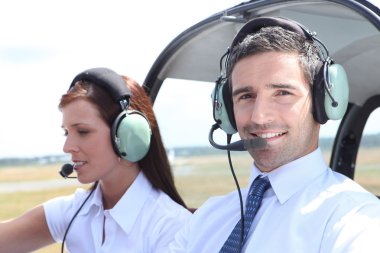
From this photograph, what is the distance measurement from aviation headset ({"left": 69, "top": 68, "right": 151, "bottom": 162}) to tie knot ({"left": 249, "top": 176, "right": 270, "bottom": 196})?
0.71 metres

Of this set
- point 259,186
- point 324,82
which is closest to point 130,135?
point 259,186

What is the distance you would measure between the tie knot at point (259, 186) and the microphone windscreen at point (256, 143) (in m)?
0.16

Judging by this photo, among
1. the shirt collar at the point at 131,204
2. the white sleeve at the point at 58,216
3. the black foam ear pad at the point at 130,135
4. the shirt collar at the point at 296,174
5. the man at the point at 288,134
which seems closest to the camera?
the man at the point at 288,134

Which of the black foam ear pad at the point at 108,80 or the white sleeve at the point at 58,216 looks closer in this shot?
the black foam ear pad at the point at 108,80

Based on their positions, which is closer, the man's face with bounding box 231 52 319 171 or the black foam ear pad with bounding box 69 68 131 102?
the man's face with bounding box 231 52 319 171

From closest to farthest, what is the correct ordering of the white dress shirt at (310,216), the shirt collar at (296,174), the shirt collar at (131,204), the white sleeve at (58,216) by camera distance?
the white dress shirt at (310,216) < the shirt collar at (296,174) < the shirt collar at (131,204) < the white sleeve at (58,216)

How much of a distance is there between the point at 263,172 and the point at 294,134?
0.67 feet

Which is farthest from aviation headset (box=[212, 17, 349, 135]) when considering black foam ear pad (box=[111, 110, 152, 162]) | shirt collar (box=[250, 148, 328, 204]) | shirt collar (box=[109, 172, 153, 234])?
shirt collar (box=[109, 172, 153, 234])

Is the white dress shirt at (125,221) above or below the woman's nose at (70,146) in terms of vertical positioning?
below

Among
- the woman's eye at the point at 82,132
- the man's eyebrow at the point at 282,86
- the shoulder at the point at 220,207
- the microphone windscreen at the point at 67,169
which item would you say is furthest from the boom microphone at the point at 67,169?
the man's eyebrow at the point at 282,86

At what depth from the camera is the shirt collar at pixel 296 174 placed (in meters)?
1.83

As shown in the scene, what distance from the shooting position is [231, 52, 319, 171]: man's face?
69.8 inches

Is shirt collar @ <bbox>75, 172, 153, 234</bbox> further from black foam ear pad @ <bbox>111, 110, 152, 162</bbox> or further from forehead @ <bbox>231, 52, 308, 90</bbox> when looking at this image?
forehead @ <bbox>231, 52, 308, 90</bbox>

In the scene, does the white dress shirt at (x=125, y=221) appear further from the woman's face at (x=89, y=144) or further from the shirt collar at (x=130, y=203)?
the woman's face at (x=89, y=144)
